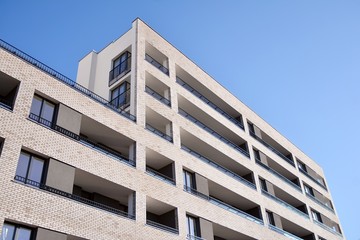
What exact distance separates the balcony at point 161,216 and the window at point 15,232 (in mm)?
8083

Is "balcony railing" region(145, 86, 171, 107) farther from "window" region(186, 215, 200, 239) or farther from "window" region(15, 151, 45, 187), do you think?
"window" region(15, 151, 45, 187)

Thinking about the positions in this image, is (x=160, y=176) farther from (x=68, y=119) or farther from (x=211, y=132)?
(x=211, y=132)

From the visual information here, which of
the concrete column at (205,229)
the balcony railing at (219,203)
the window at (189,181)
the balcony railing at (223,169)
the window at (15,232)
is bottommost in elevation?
the window at (15,232)

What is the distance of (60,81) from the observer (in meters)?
21.2

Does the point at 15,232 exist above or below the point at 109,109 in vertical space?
→ below

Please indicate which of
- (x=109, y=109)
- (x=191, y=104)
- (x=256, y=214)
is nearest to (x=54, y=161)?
(x=109, y=109)

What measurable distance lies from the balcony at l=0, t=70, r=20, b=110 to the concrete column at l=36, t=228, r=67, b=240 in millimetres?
6536

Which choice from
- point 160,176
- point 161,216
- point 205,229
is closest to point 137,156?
point 160,176

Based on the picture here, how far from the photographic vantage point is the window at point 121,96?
27906 mm

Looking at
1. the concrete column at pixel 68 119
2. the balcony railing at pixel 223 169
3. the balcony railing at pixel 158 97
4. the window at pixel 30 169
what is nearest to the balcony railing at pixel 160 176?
the balcony railing at pixel 223 169

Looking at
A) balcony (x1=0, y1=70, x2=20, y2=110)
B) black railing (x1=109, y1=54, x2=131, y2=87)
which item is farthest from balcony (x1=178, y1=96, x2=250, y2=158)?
balcony (x1=0, y1=70, x2=20, y2=110)

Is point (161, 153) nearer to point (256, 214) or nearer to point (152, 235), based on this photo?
point (152, 235)

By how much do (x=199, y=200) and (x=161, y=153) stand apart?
435 centimetres

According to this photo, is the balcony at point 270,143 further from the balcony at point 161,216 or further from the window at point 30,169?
the window at point 30,169
